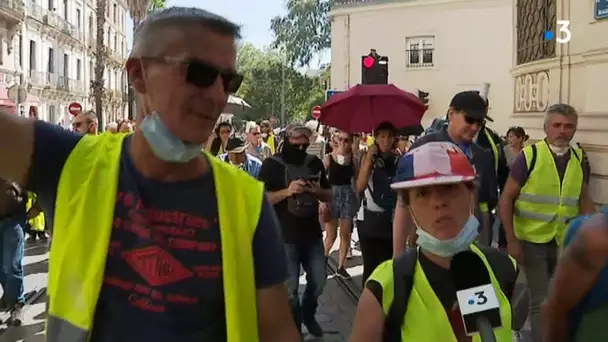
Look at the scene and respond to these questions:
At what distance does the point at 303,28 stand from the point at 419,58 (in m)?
20.8

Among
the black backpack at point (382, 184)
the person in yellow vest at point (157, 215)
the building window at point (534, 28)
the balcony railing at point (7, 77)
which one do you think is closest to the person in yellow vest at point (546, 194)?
the black backpack at point (382, 184)

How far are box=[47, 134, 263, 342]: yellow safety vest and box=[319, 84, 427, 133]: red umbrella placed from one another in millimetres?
6001

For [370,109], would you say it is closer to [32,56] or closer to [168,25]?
[168,25]

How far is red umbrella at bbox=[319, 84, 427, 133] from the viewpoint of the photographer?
320 inches

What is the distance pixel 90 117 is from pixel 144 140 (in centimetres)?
679

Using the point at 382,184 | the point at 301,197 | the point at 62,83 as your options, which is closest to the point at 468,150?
the point at 382,184

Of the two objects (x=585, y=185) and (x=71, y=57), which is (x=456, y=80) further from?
(x=71, y=57)

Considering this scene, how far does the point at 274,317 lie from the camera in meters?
2.13

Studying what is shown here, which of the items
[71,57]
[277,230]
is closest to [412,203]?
[277,230]

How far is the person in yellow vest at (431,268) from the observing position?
2.37 m

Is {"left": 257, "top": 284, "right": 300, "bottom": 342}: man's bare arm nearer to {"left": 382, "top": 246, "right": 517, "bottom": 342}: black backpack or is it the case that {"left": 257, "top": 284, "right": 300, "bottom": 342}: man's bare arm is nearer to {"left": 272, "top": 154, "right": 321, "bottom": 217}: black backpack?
{"left": 382, "top": 246, "right": 517, "bottom": 342}: black backpack

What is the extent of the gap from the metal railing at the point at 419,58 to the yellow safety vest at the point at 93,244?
98.6 feet

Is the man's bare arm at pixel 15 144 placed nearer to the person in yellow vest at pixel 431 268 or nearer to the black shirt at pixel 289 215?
the person in yellow vest at pixel 431 268

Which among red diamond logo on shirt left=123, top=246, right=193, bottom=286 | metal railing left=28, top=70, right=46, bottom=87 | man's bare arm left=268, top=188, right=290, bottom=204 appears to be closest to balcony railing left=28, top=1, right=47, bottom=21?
metal railing left=28, top=70, right=46, bottom=87
